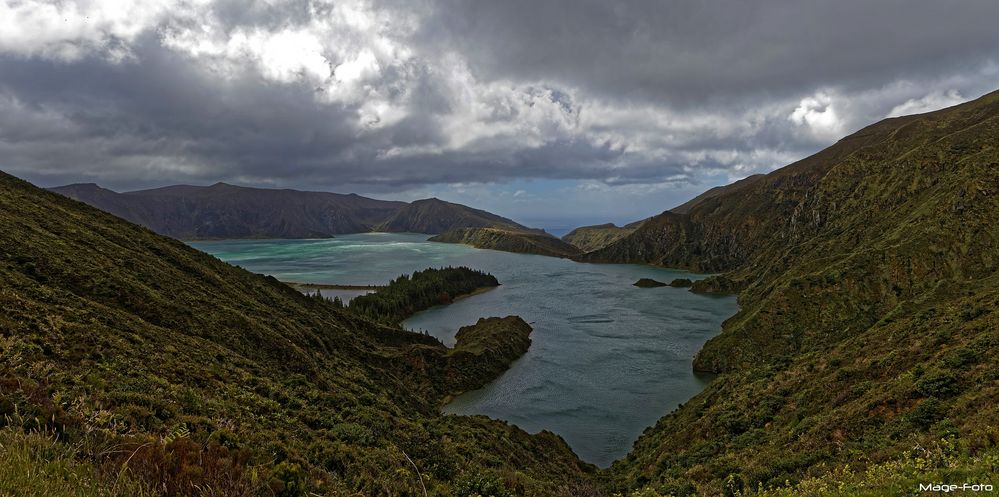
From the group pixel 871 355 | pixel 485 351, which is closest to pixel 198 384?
pixel 871 355

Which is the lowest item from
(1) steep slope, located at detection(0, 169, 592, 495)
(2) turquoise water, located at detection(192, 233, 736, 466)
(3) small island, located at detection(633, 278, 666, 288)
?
(2) turquoise water, located at detection(192, 233, 736, 466)

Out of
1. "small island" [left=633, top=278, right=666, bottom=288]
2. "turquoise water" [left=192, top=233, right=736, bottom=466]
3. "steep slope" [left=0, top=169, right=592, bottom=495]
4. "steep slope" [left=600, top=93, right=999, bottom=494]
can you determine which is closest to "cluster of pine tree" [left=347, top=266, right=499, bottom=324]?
"turquoise water" [left=192, top=233, right=736, bottom=466]

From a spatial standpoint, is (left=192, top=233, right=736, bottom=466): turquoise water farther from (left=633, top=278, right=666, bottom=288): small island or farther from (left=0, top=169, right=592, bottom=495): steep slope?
(left=633, top=278, right=666, bottom=288): small island

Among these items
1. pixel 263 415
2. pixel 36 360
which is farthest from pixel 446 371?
pixel 36 360

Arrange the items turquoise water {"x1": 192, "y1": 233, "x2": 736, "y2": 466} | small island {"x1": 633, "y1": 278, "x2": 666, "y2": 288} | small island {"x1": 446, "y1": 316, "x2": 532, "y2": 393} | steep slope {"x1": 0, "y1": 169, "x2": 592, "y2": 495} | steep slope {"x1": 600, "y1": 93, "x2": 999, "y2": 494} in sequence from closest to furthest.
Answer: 1. steep slope {"x1": 0, "y1": 169, "x2": 592, "y2": 495}
2. steep slope {"x1": 600, "y1": 93, "x2": 999, "y2": 494}
3. turquoise water {"x1": 192, "y1": 233, "x2": 736, "y2": 466}
4. small island {"x1": 446, "y1": 316, "x2": 532, "y2": 393}
5. small island {"x1": 633, "y1": 278, "x2": 666, "y2": 288}

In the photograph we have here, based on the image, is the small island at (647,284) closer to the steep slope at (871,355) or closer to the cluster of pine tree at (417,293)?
the cluster of pine tree at (417,293)

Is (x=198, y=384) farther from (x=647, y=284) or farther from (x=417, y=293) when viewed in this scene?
(x=647, y=284)

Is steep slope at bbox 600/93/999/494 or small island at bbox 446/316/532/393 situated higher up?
steep slope at bbox 600/93/999/494
